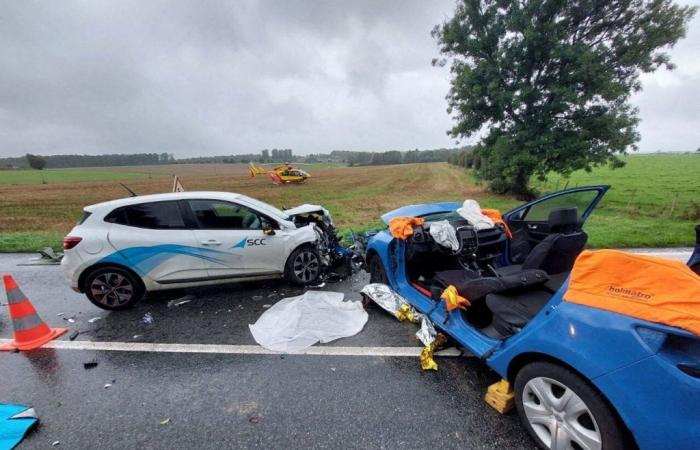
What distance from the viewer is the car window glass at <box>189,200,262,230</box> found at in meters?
4.44

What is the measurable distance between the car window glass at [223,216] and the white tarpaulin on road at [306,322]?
4.49ft

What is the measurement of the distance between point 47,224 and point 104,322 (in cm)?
1283

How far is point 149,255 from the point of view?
4172mm

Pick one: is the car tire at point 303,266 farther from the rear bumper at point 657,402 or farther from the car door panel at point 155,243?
the rear bumper at point 657,402

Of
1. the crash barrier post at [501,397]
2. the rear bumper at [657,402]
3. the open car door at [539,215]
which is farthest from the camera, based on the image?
the open car door at [539,215]

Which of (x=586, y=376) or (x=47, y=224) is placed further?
(x=47, y=224)

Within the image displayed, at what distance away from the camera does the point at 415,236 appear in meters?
3.58

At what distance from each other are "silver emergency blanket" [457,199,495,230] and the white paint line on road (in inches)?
61.4

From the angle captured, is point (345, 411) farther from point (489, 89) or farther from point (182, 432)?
point (489, 89)

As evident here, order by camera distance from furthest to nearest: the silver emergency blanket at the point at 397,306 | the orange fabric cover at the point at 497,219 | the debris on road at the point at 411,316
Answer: the orange fabric cover at the point at 497,219
the silver emergency blanket at the point at 397,306
the debris on road at the point at 411,316

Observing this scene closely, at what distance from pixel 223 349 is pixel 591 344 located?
3.14 metres

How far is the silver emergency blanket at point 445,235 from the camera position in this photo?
3.42 metres

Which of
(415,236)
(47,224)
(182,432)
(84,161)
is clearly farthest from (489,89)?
(84,161)

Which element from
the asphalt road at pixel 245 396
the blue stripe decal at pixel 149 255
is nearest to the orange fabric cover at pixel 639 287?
the asphalt road at pixel 245 396
